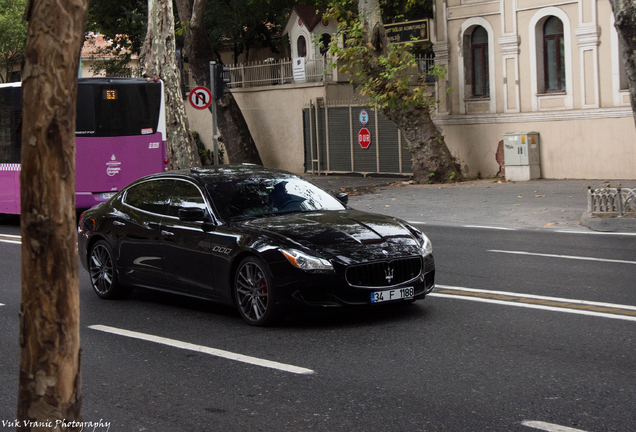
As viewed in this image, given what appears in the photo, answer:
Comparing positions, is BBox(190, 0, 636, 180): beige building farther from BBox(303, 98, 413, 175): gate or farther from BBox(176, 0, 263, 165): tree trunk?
BBox(176, 0, 263, 165): tree trunk

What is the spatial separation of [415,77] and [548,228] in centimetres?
1235

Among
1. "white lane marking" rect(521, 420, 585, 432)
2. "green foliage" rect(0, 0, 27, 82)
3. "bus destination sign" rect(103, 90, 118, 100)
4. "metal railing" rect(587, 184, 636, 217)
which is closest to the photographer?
"white lane marking" rect(521, 420, 585, 432)

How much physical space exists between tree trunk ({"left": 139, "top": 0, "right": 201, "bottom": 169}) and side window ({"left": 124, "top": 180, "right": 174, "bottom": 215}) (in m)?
14.7

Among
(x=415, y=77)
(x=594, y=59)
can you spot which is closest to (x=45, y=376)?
(x=594, y=59)

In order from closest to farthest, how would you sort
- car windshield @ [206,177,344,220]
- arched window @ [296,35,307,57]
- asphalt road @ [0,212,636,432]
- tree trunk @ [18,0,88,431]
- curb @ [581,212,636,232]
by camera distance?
1. tree trunk @ [18,0,88,431]
2. asphalt road @ [0,212,636,432]
3. car windshield @ [206,177,344,220]
4. curb @ [581,212,636,232]
5. arched window @ [296,35,307,57]

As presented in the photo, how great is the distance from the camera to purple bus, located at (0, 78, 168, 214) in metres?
18.3

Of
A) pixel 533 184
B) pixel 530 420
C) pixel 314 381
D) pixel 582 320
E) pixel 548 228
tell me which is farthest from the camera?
pixel 533 184

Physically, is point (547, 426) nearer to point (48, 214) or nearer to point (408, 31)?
point (48, 214)

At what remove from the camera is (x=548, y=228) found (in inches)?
607

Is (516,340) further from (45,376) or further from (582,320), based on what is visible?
(45,376)

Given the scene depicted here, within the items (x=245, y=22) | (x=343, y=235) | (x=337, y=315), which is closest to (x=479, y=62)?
(x=245, y=22)

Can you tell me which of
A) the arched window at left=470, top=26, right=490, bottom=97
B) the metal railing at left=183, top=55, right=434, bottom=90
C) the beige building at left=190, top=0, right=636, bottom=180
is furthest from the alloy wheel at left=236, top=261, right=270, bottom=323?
the metal railing at left=183, top=55, right=434, bottom=90

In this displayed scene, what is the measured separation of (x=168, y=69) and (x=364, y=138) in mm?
6967

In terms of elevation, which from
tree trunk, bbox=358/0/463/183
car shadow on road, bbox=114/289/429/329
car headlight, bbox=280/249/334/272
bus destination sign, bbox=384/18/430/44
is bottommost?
car shadow on road, bbox=114/289/429/329
